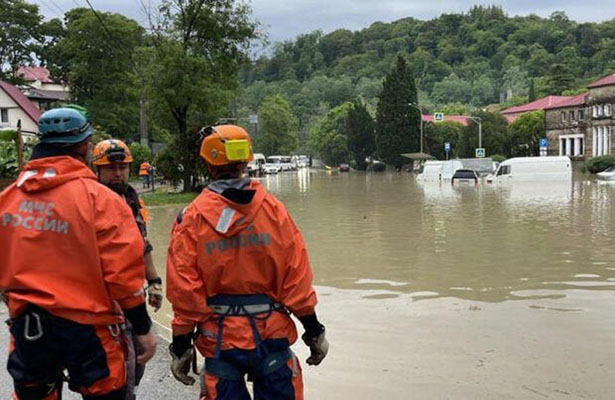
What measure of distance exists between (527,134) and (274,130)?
37.7 m

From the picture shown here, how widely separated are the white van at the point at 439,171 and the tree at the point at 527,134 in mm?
32450

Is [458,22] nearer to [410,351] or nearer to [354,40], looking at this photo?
[354,40]

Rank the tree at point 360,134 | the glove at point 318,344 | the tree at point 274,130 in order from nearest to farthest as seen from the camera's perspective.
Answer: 1. the glove at point 318,344
2. the tree at point 360,134
3. the tree at point 274,130

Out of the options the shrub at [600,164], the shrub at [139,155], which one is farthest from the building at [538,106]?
the shrub at [139,155]

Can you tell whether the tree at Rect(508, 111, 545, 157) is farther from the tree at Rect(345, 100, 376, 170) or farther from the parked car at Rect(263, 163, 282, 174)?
the parked car at Rect(263, 163, 282, 174)

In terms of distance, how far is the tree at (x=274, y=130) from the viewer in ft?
327

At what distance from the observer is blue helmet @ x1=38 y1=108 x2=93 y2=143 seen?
2990 mm

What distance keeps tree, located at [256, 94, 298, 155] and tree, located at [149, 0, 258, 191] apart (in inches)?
2620

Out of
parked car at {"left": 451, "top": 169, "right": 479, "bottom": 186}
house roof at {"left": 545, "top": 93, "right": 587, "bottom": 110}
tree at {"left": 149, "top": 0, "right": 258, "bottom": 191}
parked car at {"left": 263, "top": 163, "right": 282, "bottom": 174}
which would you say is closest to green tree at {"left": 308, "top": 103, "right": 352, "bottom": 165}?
parked car at {"left": 263, "top": 163, "right": 282, "bottom": 174}

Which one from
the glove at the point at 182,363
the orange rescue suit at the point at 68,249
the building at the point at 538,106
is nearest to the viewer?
the orange rescue suit at the point at 68,249

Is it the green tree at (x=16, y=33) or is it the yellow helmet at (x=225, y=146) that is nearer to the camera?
the yellow helmet at (x=225, y=146)

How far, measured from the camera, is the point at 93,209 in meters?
2.81

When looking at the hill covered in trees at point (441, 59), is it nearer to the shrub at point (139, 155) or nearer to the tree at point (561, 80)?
the tree at point (561, 80)

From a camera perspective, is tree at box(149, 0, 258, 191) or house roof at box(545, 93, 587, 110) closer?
tree at box(149, 0, 258, 191)
